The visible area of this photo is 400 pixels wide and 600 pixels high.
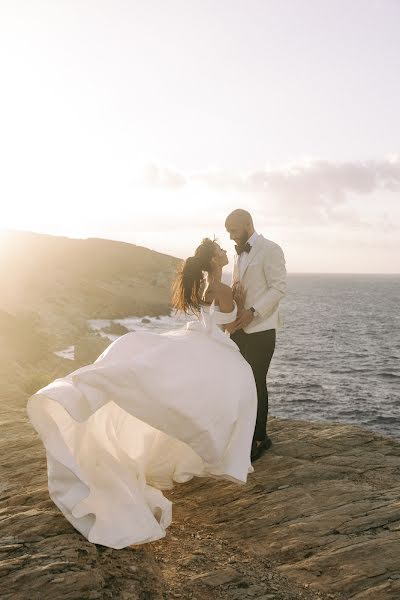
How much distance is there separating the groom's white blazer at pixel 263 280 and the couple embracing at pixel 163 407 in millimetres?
14

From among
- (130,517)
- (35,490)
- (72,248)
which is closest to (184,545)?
(130,517)

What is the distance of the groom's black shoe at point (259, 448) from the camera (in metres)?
7.92

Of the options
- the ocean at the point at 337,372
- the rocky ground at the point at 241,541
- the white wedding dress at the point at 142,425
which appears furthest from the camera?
the ocean at the point at 337,372

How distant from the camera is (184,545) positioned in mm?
5848

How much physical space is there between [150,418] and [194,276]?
193 cm

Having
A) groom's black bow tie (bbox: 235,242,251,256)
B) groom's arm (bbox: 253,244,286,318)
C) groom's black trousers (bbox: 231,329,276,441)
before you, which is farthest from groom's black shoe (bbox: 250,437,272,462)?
groom's black bow tie (bbox: 235,242,251,256)

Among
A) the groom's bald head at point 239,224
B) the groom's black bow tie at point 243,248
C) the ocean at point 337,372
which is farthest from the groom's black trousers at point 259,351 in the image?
the ocean at point 337,372

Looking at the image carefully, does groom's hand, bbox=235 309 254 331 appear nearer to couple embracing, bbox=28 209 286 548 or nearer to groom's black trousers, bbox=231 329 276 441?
couple embracing, bbox=28 209 286 548

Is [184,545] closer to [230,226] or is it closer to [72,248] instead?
[230,226]

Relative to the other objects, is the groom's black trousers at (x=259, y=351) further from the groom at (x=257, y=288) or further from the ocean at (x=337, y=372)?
the ocean at (x=337, y=372)

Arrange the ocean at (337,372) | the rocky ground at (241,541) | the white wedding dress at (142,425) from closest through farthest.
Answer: the rocky ground at (241,541)
the white wedding dress at (142,425)
the ocean at (337,372)

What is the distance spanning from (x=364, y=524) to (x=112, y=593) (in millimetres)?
3021

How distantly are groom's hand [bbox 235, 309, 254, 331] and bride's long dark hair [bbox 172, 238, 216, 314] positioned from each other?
776 mm

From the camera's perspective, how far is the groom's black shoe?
792cm
